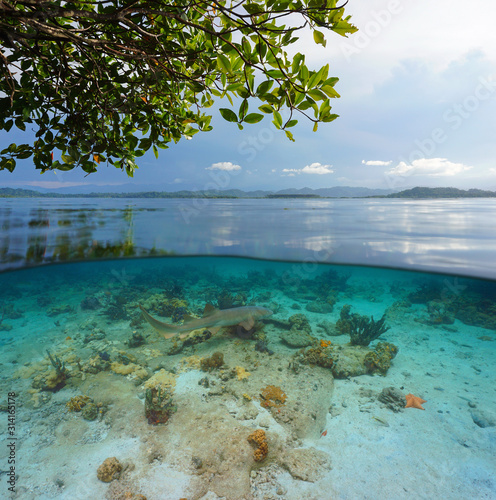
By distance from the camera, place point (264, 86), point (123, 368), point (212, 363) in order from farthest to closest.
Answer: point (123, 368)
point (212, 363)
point (264, 86)

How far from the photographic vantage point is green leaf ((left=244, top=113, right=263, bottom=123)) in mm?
1888

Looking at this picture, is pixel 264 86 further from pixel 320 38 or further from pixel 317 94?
pixel 320 38

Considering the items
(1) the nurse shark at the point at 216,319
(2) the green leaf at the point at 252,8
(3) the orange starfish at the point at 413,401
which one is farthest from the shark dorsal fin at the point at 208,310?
(2) the green leaf at the point at 252,8

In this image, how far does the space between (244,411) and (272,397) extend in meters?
0.89

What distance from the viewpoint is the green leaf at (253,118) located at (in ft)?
6.19

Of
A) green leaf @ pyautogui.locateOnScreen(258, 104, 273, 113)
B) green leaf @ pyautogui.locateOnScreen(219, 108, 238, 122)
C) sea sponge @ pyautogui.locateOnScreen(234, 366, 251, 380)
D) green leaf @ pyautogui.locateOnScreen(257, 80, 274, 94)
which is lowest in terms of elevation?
sea sponge @ pyautogui.locateOnScreen(234, 366, 251, 380)

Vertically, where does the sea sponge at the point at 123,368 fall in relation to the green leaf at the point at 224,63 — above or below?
below

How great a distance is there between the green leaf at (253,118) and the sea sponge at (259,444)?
610cm

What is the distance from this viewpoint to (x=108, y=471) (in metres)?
5.10

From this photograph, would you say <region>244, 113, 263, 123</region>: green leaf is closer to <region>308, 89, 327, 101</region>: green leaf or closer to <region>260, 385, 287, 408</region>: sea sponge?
<region>308, 89, 327, 101</region>: green leaf

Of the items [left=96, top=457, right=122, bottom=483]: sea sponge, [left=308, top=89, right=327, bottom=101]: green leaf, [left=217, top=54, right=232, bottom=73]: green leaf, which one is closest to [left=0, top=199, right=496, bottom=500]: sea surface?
[left=96, top=457, right=122, bottom=483]: sea sponge

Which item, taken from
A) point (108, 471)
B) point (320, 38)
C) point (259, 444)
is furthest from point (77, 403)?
point (320, 38)

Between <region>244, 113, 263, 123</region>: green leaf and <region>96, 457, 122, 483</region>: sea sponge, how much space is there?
6810 mm

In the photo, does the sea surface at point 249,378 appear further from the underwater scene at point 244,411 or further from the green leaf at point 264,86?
the green leaf at point 264,86
